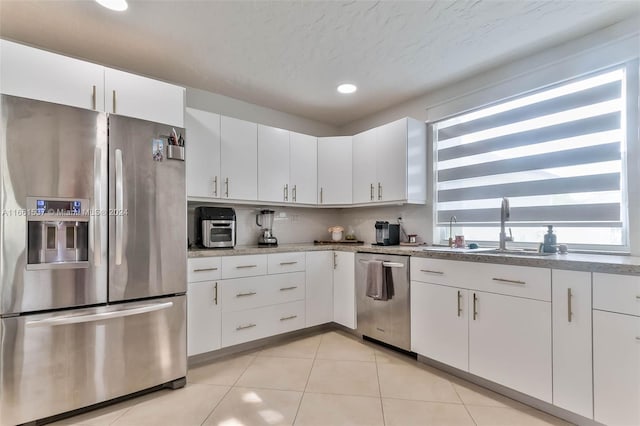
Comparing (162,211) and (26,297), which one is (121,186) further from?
(26,297)

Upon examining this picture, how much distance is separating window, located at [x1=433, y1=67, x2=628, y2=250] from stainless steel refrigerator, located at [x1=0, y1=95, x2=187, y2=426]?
8.14 ft

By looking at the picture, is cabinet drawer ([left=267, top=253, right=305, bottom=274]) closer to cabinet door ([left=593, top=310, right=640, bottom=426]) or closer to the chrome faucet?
the chrome faucet

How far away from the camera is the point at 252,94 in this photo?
10.3ft

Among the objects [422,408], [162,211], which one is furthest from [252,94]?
[422,408]

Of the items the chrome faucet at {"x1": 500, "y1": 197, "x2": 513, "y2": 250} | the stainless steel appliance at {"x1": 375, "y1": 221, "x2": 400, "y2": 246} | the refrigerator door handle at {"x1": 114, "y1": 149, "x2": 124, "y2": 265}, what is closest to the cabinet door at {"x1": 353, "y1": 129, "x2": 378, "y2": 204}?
the stainless steel appliance at {"x1": 375, "y1": 221, "x2": 400, "y2": 246}

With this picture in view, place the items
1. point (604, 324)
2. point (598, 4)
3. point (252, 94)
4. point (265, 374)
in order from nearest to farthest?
point (604, 324) → point (598, 4) → point (265, 374) → point (252, 94)

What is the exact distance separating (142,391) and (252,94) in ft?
8.83

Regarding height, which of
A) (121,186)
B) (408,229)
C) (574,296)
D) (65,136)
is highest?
(65,136)

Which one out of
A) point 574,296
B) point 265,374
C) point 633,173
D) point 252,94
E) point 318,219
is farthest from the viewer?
point 318,219

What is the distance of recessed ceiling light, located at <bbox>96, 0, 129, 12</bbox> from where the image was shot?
180 centimetres

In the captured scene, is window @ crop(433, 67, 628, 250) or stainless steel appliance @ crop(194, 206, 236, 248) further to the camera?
stainless steel appliance @ crop(194, 206, 236, 248)

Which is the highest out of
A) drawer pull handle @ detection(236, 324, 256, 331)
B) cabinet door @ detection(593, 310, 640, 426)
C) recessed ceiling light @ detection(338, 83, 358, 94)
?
recessed ceiling light @ detection(338, 83, 358, 94)

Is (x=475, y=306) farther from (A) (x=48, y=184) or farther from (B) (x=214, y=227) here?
(A) (x=48, y=184)

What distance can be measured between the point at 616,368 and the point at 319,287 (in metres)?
2.22
